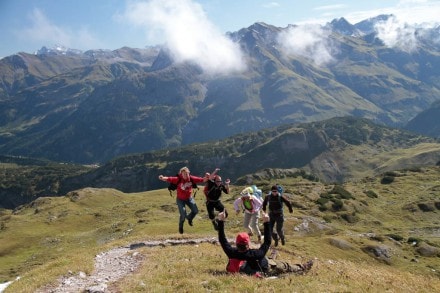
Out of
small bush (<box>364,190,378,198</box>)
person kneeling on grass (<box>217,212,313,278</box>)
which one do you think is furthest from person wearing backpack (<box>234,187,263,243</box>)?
small bush (<box>364,190,378,198</box>)

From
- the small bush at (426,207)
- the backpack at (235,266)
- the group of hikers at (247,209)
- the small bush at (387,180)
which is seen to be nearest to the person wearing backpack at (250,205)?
the group of hikers at (247,209)

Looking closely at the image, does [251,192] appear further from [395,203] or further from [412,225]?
[395,203]

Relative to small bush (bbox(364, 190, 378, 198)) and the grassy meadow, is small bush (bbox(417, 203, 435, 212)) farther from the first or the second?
small bush (bbox(364, 190, 378, 198))

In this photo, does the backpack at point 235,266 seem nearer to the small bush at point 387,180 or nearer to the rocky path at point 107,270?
the rocky path at point 107,270

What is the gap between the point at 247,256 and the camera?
18.9 m

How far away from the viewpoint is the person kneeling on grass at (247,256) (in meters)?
18.3

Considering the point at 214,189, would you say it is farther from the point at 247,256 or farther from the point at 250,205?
the point at 247,256

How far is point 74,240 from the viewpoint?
267 ft

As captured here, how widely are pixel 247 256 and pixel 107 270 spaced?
973 centimetres

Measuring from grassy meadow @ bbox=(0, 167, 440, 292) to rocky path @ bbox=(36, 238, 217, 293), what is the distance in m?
0.61

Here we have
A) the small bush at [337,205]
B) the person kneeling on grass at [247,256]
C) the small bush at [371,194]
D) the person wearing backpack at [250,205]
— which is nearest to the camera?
the person kneeling on grass at [247,256]

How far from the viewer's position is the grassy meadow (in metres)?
19.5

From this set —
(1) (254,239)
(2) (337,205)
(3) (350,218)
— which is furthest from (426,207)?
(1) (254,239)

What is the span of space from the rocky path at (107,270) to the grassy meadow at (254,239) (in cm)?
61
